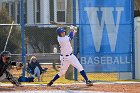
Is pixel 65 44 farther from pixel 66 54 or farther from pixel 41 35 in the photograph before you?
pixel 41 35

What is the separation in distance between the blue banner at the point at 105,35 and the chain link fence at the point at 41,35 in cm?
60

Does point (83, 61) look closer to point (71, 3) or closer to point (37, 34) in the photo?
point (71, 3)

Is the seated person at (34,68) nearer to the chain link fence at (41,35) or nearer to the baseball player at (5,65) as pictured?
the chain link fence at (41,35)

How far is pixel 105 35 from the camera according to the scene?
17.3 m

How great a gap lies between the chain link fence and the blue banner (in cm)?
60

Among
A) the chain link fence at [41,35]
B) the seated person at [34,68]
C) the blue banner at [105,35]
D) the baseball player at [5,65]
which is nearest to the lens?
the baseball player at [5,65]

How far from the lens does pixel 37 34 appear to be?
80.0 feet

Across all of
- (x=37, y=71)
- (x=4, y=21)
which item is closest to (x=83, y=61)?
(x=37, y=71)

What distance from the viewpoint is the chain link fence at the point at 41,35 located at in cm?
1858

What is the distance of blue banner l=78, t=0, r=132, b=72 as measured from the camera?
17.2 m

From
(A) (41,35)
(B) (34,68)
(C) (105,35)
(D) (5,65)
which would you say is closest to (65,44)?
(D) (5,65)

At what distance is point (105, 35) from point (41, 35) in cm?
784

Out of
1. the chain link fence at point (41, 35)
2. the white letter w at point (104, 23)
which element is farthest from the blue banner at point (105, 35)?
the chain link fence at point (41, 35)

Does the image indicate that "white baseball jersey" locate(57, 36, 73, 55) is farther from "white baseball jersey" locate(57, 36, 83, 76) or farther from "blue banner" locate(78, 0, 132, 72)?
"blue banner" locate(78, 0, 132, 72)
